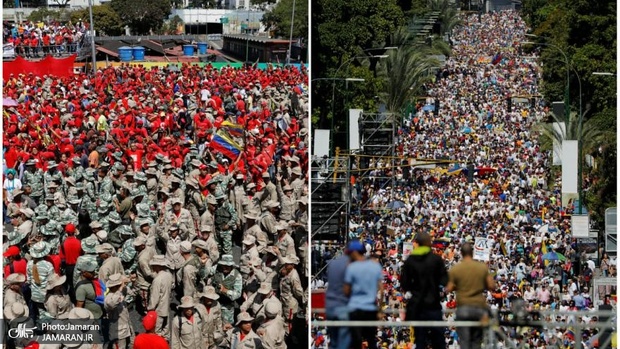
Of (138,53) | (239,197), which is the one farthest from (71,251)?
(138,53)

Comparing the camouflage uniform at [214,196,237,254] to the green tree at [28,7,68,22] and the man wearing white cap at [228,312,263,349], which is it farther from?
the green tree at [28,7,68,22]

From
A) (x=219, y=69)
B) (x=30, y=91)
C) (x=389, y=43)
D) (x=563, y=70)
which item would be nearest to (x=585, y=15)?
(x=563, y=70)

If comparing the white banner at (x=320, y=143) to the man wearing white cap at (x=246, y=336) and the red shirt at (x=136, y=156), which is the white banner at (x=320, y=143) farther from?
the man wearing white cap at (x=246, y=336)

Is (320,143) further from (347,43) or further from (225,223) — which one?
(347,43)

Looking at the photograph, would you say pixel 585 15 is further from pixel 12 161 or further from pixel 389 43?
pixel 12 161

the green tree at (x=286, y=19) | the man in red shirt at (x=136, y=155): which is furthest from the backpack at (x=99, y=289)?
the green tree at (x=286, y=19)

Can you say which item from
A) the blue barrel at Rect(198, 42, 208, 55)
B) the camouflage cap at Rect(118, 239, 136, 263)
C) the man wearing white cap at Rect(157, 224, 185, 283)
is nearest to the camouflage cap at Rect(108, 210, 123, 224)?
the man wearing white cap at Rect(157, 224, 185, 283)
